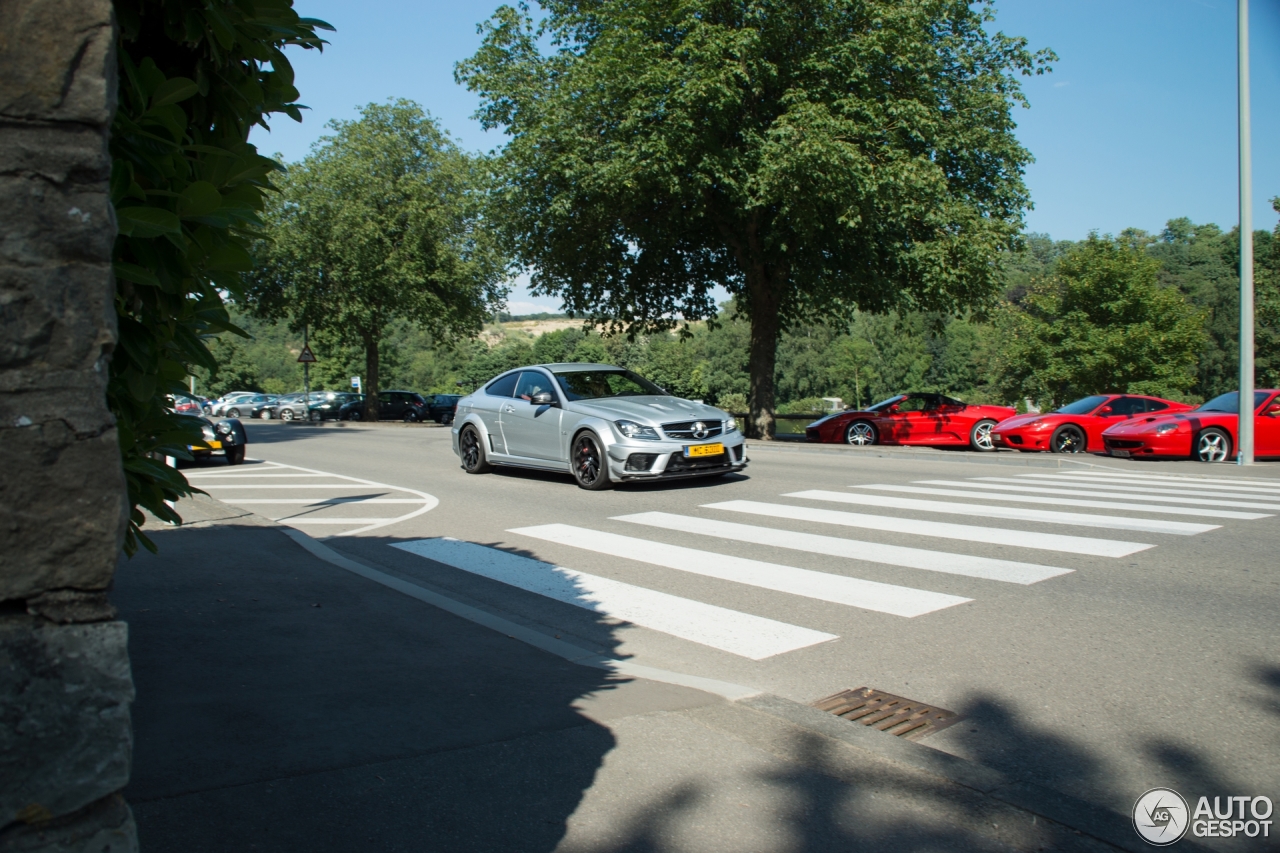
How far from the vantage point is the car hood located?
1189 centimetres

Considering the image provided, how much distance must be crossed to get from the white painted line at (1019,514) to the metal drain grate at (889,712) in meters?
5.12

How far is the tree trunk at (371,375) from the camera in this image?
1678 inches

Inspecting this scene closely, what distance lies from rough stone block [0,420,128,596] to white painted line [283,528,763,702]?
288cm

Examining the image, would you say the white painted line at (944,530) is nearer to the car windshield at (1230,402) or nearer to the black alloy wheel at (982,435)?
the car windshield at (1230,402)

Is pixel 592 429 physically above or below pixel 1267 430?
above

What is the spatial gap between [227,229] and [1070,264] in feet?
153

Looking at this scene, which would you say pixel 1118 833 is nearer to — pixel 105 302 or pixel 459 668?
pixel 459 668

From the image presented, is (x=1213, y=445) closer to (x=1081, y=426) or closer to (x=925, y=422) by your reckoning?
(x=1081, y=426)

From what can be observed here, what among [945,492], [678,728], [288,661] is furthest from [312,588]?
[945,492]

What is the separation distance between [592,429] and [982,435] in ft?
44.4

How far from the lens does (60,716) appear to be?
1.75 m

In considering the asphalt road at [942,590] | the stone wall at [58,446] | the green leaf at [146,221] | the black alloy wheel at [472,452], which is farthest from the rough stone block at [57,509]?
the black alloy wheel at [472,452]

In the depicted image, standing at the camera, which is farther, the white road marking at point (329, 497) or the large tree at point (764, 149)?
the large tree at point (764, 149)
